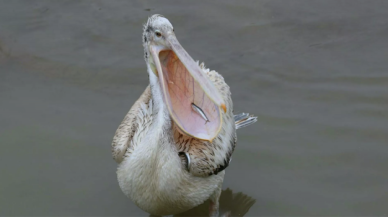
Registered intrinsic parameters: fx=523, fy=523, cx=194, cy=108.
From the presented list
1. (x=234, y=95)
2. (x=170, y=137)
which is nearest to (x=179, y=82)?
(x=170, y=137)

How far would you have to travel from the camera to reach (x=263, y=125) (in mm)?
5609

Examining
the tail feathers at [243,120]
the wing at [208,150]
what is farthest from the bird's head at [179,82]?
the tail feathers at [243,120]

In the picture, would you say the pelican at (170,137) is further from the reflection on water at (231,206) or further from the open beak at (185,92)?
the reflection on water at (231,206)

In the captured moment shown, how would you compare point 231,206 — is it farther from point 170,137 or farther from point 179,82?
point 179,82

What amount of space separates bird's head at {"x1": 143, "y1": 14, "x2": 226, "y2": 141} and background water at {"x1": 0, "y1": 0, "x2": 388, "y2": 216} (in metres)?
1.26

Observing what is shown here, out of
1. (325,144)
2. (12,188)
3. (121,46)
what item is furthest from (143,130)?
(121,46)

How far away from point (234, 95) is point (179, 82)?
206 centimetres

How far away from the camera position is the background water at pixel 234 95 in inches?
193

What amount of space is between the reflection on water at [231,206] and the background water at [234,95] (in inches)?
3.1

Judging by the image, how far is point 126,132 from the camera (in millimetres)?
4398

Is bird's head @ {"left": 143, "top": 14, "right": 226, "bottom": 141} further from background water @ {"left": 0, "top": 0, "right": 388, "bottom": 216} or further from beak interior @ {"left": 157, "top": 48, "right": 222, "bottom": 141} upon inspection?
background water @ {"left": 0, "top": 0, "right": 388, "bottom": 216}

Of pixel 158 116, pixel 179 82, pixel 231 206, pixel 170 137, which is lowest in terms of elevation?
pixel 231 206

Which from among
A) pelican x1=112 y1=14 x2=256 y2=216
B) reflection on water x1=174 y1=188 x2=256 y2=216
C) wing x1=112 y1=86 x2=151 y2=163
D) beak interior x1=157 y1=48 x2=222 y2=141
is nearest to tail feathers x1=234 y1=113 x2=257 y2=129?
reflection on water x1=174 y1=188 x2=256 y2=216

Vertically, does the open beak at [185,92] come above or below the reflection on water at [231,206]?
above
